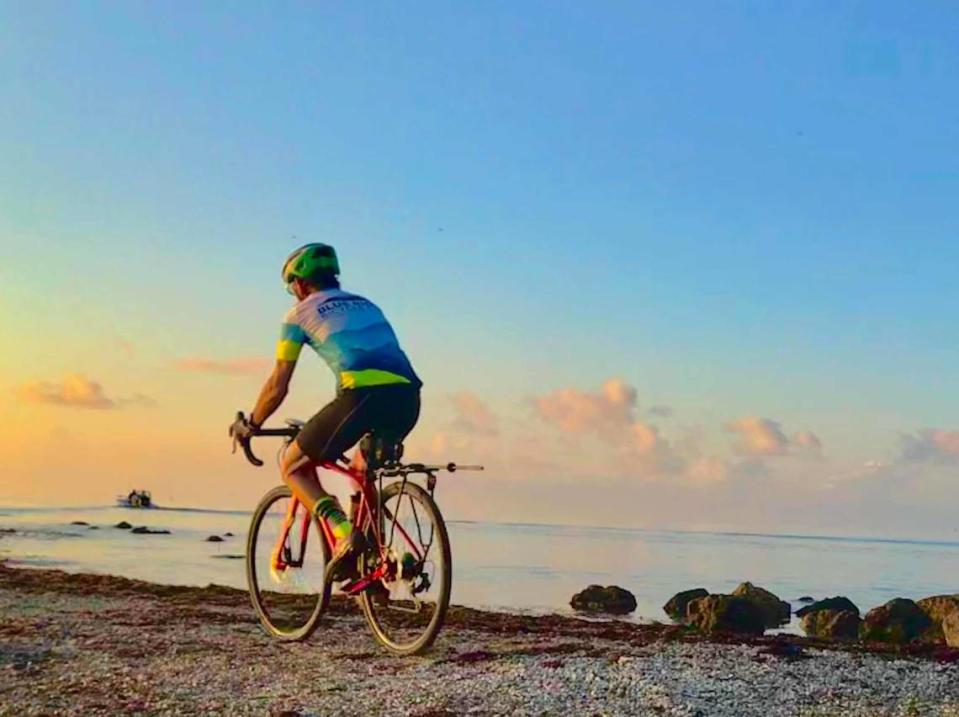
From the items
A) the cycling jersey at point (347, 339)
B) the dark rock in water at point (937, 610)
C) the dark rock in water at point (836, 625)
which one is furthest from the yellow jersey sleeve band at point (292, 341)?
the dark rock in water at point (836, 625)

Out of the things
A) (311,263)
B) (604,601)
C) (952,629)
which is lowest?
(604,601)

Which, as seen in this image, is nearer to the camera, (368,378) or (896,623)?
(368,378)

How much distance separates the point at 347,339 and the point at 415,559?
1765 millimetres

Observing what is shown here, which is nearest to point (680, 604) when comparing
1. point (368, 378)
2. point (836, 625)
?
point (836, 625)

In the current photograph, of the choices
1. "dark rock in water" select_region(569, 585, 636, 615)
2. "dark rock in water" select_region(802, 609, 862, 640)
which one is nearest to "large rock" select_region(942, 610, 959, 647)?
"dark rock in water" select_region(802, 609, 862, 640)

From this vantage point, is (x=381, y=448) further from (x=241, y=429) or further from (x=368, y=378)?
(x=241, y=429)

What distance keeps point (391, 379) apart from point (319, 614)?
2497 mm

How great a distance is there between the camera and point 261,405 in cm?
844

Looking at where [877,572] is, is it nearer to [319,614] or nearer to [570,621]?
[570,621]

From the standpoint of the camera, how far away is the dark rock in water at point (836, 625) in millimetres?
22031

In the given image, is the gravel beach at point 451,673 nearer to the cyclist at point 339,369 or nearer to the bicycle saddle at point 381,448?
the cyclist at point 339,369

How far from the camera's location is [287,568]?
959 cm

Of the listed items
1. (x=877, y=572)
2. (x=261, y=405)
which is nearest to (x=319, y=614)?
(x=261, y=405)

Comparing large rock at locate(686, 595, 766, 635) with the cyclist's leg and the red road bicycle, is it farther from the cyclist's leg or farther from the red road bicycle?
the cyclist's leg
